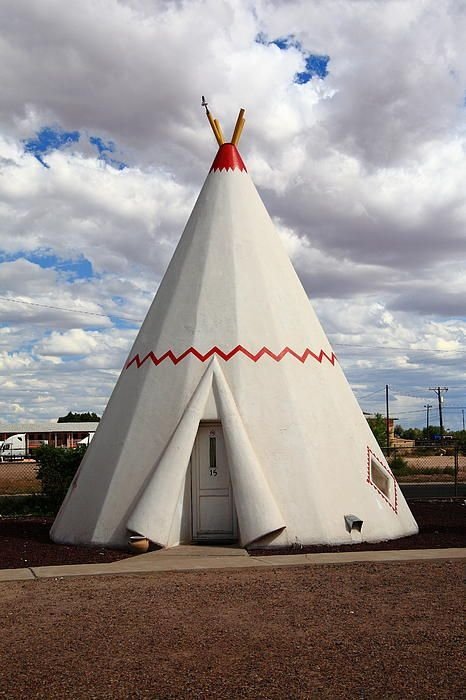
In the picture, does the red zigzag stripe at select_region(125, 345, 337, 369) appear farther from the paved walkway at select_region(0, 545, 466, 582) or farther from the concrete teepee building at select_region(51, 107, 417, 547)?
the paved walkway at select_region(0, 545, 466, 582)

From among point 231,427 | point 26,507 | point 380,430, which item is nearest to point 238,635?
point 231,427

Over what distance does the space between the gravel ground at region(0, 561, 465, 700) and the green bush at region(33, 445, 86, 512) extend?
7193mm

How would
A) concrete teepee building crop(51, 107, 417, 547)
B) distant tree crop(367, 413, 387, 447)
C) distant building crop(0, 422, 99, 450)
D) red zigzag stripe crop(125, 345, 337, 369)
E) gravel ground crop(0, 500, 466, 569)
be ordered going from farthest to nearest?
1. distant building crop(0, 422, 99, 450)
2. distant tree crop(367, 413, 387, 447)
3. red zigzag stripe crop(125, 345, 337, 369)
4. concrete teepee building crop(51, 107, 417, 547)
5. gravel ground crop(0, 500, 466, 569)

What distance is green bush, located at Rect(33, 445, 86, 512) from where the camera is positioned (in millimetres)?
14141

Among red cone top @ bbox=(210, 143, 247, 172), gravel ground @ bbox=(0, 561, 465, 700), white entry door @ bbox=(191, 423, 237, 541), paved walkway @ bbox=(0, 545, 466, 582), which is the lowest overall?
gravel ground @ bbox=(0, 561, 465, 700)

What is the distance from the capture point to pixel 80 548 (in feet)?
29.2

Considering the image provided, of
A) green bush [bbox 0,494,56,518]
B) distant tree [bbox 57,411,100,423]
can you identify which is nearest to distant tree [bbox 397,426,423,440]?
distant tree [bbox 57,411,100,423]

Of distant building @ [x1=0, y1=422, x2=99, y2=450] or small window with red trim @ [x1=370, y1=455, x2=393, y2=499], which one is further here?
distant building @ [x1=0, y1=422, x2=99, y2=450]

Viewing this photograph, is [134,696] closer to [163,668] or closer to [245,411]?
[163,668]

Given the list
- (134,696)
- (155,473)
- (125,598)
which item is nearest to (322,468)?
(155,473)

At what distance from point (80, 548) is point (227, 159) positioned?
18.3 feet

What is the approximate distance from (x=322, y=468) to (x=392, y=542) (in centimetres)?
128

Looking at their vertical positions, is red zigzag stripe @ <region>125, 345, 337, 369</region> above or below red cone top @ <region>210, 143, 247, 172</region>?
below

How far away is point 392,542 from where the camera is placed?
9.15 metres
